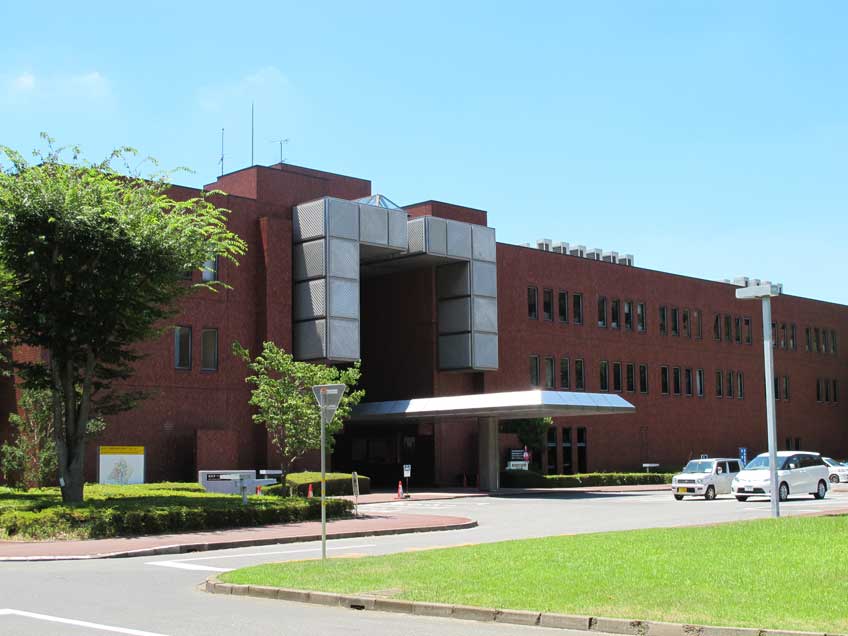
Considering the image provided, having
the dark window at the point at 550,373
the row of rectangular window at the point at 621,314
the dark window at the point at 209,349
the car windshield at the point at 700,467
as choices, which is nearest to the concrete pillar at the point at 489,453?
the dark window at the point at 550,373

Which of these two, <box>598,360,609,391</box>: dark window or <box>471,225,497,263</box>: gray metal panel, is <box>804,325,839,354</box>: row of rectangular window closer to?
<box>598,360,609,391</box>: dark window

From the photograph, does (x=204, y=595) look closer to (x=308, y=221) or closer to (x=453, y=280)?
(x=308, y=221)

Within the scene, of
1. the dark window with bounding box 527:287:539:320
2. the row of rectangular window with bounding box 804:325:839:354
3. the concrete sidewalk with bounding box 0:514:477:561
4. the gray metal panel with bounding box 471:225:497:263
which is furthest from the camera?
the row of rectangular window with bounding box 804:325:839:354

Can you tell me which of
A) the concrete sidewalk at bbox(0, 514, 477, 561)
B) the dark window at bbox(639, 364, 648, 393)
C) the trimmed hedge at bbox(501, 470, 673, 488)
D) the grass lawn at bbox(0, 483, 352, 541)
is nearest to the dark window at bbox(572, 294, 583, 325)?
the dark window at bbox(639, 364, 648, 393)

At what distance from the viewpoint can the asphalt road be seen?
11.6m

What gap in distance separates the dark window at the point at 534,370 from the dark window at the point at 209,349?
19172 mm

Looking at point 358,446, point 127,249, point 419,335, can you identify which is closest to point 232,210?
point 419,335

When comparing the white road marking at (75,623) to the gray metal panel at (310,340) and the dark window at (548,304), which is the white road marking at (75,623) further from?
the dark window at (548,304)

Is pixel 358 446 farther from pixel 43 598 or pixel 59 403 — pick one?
pixel 43 598

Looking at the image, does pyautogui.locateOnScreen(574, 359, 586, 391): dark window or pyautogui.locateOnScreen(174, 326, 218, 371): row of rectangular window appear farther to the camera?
pyautogui.locateOnScreen(574, 359, 586, 391): dark window

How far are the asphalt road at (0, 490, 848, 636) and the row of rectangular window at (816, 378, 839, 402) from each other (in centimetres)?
5400

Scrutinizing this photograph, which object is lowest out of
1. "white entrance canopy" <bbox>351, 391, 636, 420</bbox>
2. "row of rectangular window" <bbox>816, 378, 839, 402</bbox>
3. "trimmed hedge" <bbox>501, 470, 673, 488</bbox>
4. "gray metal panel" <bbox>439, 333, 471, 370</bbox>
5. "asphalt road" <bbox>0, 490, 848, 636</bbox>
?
"trimmed hedge" <bbox>501, 470, 673, 488</bbox>

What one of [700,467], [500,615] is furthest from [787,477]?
[500,615]

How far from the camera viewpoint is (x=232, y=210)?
160 feet
